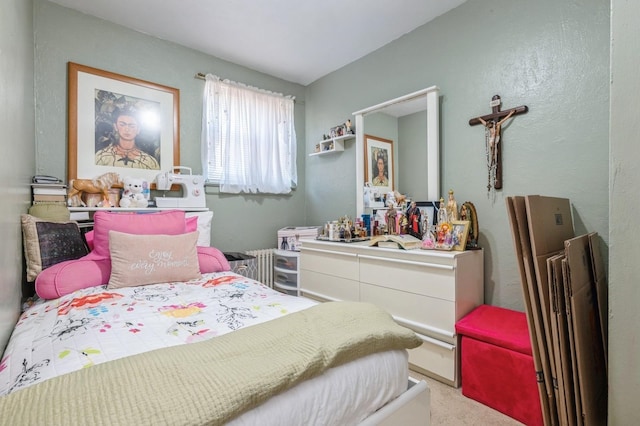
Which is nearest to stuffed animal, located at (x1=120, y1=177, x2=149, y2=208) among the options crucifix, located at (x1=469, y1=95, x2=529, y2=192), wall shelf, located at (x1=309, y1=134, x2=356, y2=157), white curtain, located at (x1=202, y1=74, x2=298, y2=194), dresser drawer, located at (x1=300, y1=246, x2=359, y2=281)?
white curtain, located at (x1=202, y1=74, x2=298, y2=194)

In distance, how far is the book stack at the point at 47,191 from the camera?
6.54ft

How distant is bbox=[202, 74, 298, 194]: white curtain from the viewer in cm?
300

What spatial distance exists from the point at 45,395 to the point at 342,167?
289 cm

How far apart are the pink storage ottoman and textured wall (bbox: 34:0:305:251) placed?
2266 mm

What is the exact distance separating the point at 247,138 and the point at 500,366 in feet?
9.38


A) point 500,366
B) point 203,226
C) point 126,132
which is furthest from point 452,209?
point 126,132

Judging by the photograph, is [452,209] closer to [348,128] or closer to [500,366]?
[500,366]

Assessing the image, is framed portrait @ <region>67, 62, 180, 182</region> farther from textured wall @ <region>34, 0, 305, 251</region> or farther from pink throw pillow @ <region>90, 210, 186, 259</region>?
pink throw pillow @ <region>90, 210, 186, 259</region>

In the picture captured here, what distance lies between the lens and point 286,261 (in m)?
3.06

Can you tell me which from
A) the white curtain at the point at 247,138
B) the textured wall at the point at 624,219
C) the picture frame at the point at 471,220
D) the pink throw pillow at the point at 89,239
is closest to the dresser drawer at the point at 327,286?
the picture frame at the point at 471,220

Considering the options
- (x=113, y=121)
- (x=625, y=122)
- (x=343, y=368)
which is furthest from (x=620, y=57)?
(x=113, y=121)

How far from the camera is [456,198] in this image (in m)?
2.30

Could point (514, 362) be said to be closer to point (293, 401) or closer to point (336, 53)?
point (293, 401)

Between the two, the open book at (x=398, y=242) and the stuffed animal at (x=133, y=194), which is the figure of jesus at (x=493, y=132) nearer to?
the open book at (x=398, y=242)
